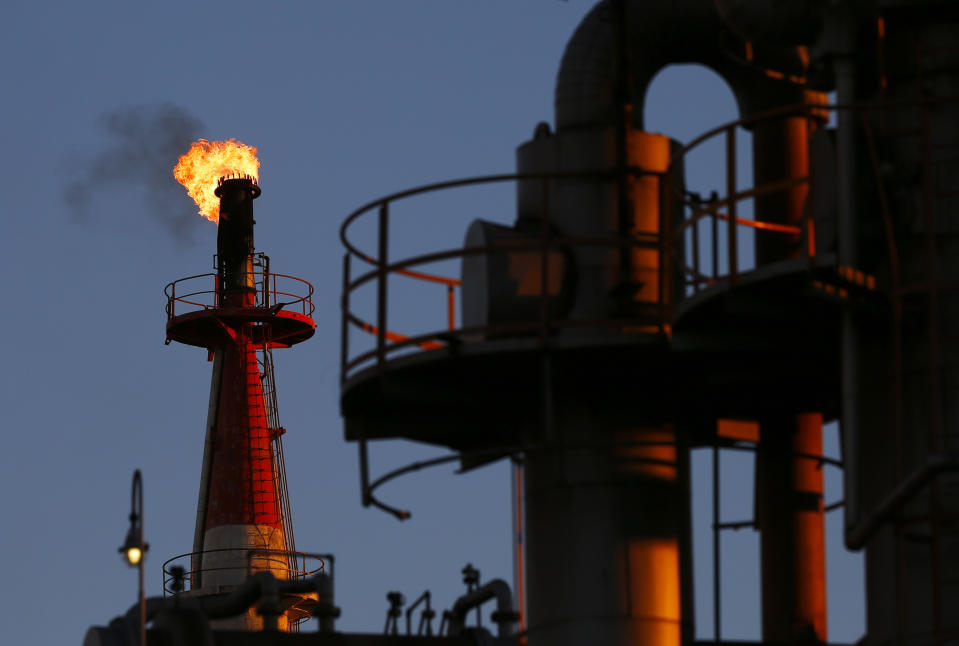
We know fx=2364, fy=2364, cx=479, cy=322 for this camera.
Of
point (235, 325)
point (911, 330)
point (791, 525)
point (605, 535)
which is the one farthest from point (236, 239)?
point (911, 330)

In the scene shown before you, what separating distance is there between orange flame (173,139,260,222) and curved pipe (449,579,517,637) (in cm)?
3111

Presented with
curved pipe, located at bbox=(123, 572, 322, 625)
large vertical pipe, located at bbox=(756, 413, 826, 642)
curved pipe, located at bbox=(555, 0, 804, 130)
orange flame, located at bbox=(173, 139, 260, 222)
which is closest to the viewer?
curved pipe, located at bbox=(555, 0, 804, 130)

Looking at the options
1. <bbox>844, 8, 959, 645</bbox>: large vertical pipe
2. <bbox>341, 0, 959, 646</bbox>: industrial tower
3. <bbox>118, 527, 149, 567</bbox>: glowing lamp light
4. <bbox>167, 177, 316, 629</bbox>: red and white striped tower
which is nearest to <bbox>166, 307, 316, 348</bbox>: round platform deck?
<bbox>167, 177, 316, 629</bbox>: red and white striped tower

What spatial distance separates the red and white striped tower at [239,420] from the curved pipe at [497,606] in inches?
910

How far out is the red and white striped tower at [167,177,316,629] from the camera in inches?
2041

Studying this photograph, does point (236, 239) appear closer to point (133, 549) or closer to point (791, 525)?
point (791, 525)

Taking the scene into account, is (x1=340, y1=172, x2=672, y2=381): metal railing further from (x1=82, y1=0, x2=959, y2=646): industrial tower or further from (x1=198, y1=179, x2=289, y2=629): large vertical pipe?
(x1=198, y1=179, x2=289, y2=629): large vertical pipe

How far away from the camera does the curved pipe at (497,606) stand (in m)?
26.9

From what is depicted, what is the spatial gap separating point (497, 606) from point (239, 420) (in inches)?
1060

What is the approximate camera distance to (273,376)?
179 feet

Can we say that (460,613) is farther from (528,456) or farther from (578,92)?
(578,92)

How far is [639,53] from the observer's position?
24688 mm

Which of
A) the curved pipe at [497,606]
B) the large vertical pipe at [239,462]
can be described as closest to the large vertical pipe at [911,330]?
the curved pipe at [497,606]

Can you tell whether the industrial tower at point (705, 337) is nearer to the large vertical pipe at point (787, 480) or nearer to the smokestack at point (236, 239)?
the large vertical pipe at point (787, 480)
